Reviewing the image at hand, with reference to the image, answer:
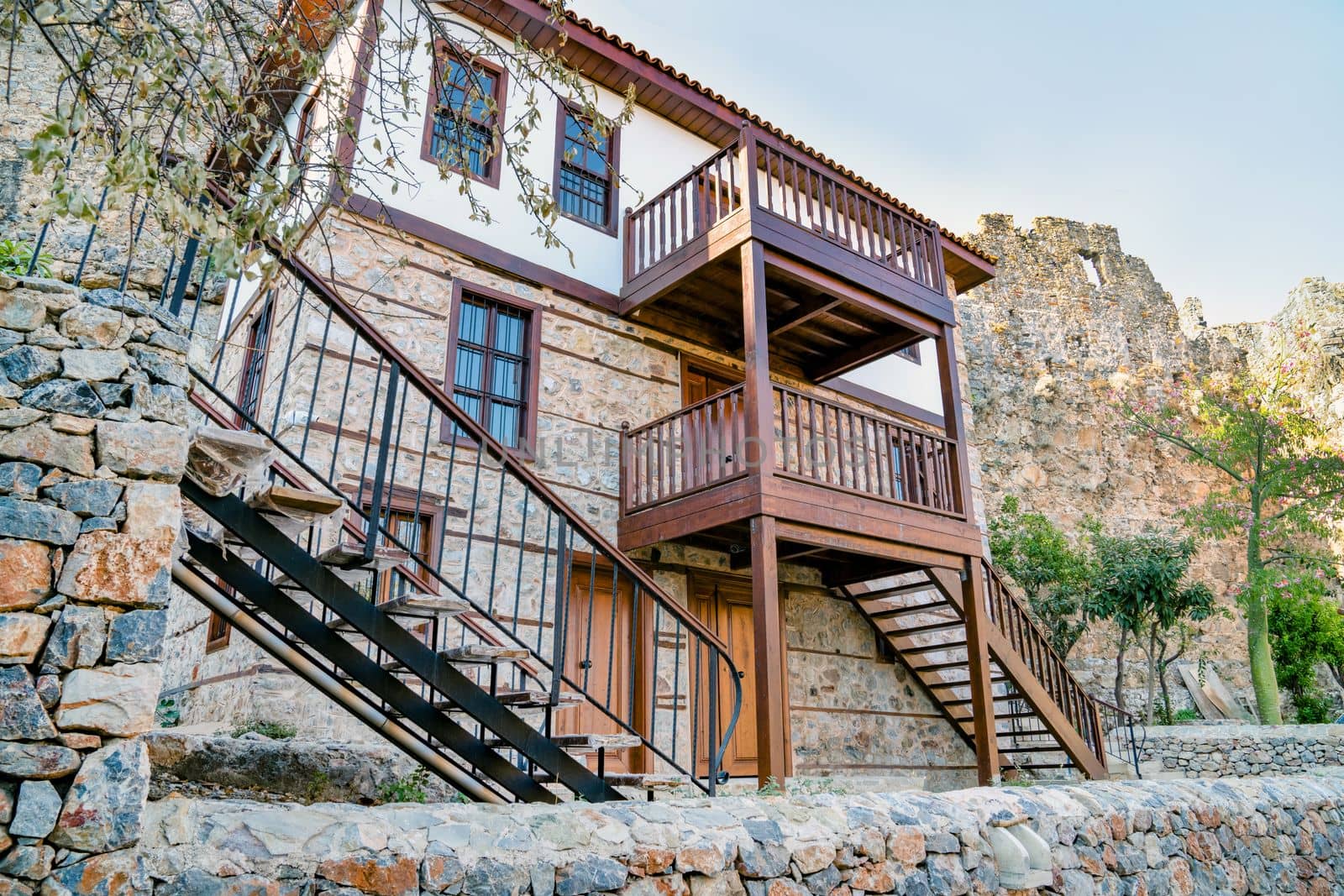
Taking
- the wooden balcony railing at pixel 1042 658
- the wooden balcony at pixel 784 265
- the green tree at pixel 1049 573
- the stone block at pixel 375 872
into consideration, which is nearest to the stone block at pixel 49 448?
the stone block at pixel 375 872

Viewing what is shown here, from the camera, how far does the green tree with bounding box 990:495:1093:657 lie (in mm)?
15477

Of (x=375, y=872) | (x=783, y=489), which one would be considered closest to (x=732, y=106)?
(x=783, y=489)

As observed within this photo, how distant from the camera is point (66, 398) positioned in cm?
270

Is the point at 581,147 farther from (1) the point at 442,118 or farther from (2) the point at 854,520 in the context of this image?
(2) the point at 854,520

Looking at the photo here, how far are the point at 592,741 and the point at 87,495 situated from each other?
99.6 inches

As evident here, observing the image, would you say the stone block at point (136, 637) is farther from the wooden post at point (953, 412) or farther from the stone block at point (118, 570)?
the wooden post at point (953, 412)

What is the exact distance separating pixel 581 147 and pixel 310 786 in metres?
6.81

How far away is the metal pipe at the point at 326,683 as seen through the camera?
13.3ft

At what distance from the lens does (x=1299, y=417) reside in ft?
49.5

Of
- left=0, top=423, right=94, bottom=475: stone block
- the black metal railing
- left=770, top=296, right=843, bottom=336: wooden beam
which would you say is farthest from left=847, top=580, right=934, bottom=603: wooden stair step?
left=0, top=423, right=94, bottom=475: stone block

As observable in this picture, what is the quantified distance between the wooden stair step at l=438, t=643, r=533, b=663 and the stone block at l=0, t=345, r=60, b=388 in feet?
6.73

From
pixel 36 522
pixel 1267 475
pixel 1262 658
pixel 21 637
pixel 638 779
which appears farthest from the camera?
pixel 1267 475

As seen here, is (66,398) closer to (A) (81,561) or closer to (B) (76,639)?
(A) (81,561)

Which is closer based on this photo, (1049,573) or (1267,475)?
(1267,475)
